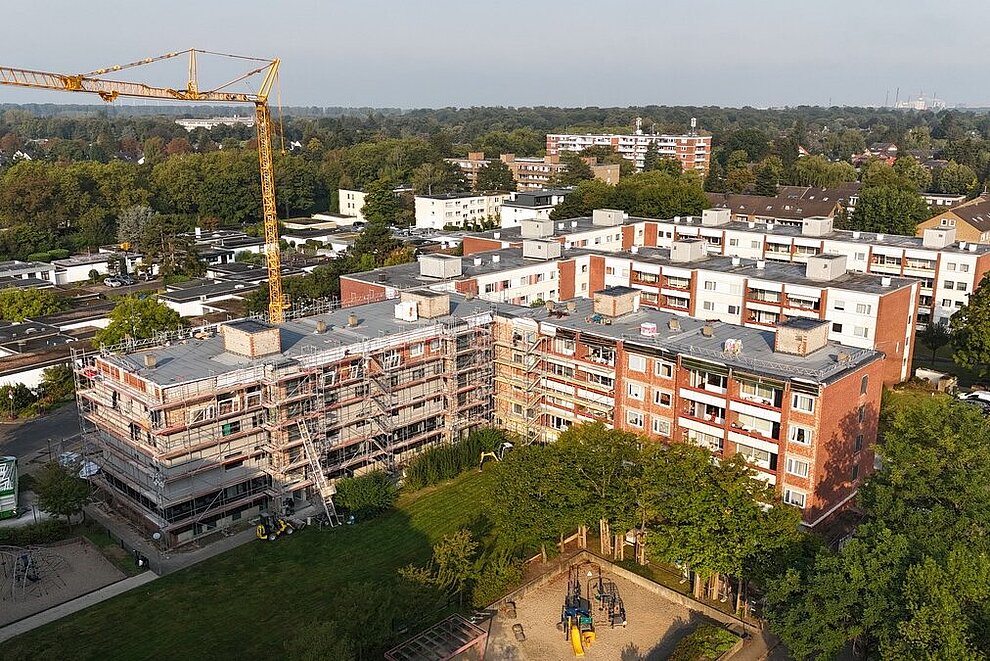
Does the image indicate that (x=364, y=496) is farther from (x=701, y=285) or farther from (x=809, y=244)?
(x=809, y=244)

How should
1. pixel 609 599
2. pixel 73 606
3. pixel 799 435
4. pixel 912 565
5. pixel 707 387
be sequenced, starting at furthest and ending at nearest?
pixel 707 387
pixel 799 435
pixel 609 599
pixel 73 606
pixel 912 565

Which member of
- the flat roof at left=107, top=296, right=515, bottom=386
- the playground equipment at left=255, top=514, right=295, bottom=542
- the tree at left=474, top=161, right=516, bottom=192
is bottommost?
the playground equipment at left=255, top=514, right=295, bottom=542

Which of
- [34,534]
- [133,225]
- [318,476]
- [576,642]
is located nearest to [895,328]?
[576,642]

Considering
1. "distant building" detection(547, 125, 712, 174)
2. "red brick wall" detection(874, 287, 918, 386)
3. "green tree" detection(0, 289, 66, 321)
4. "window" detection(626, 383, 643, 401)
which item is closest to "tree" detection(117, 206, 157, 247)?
"green tree" detection(0, 289, 66, 321)

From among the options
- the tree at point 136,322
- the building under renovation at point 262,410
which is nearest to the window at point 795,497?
the building under renovation at point 262,410

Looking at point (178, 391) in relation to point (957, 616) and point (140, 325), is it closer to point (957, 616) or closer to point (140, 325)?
point (140, 325)

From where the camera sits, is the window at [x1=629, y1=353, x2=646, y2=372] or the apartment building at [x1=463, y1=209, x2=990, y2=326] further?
the apartment building at [x1=463, y1=209, x2=990, y2=326]

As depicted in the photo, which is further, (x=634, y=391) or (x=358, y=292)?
(x=358, y=292)

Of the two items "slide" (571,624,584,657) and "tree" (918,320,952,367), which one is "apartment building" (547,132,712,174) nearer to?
"tree" (918,320,952,367)
